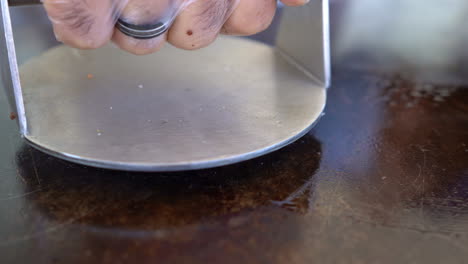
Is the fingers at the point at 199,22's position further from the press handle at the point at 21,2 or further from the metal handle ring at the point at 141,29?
the press handle at the point at 21,2

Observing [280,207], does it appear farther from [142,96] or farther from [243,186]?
[142,96]

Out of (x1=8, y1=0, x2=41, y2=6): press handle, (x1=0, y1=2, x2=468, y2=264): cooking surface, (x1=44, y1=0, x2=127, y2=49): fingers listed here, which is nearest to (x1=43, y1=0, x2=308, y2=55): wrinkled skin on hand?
(x1=44, y1=0, x2=127, y2=49): fingers

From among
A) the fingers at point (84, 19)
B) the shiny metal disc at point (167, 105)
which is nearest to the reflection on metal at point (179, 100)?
the shiny metal disc at point (167, 105)

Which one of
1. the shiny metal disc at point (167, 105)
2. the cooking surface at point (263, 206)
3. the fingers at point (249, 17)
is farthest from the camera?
the fingers at point (249, 17)

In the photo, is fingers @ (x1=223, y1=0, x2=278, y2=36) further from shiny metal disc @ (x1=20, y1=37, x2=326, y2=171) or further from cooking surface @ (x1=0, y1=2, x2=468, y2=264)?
cooking surface @ (x1=0, y1=2, x2=468, y2=264)

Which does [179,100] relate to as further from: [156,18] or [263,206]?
[263,206]

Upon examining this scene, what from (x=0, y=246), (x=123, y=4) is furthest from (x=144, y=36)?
(x=0, y=246)
